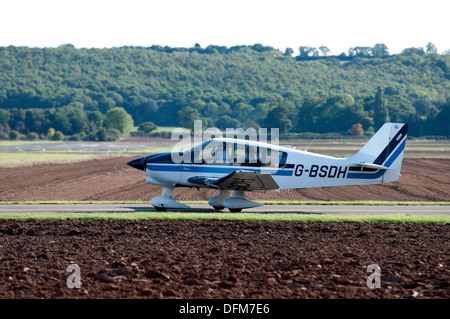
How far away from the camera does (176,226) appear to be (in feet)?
50.6

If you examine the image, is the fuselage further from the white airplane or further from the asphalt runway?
the asphalt runway

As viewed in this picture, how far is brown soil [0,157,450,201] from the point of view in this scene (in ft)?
92.0

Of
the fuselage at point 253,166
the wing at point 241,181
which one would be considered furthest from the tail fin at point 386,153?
the wing at point 241,181

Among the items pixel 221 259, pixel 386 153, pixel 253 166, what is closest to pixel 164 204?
pixel 253 166

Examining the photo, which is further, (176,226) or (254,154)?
(254,154)

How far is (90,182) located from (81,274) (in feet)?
87.8

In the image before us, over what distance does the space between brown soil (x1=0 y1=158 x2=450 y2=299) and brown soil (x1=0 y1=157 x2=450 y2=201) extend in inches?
466

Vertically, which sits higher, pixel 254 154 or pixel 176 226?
pixel 254 154

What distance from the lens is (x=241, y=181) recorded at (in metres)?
18.4

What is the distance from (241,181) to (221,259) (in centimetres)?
724

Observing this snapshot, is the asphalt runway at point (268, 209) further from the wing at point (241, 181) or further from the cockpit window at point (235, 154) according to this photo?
the cockpit window at point (235, 154)

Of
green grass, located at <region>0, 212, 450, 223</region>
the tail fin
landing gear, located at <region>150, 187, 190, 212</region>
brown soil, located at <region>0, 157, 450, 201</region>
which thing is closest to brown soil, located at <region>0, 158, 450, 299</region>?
green grass, located at <region>0, 212, 450, 223</region>
